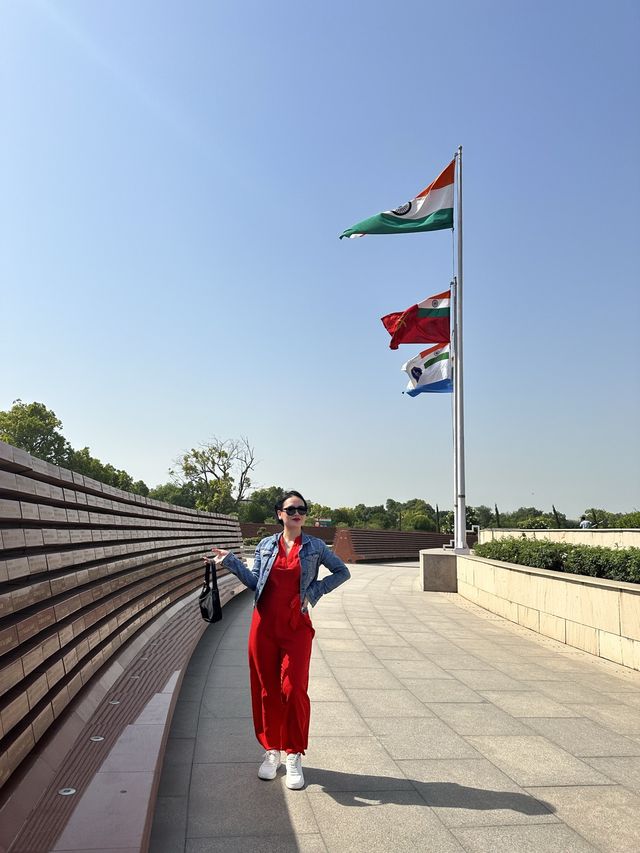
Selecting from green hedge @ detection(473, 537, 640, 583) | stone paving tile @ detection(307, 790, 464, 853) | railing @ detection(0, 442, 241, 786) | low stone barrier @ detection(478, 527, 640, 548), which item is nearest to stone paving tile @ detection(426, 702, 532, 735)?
stone paving tile @ detection(307, 790, 464, 853)

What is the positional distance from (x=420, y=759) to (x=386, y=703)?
1419 mm

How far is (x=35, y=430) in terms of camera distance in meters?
53.0

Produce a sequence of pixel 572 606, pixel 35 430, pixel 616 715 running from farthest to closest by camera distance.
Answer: pixel 35 430
pixel 572 606
pixel 616 715

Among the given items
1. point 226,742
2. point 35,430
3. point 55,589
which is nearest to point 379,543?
point 226,742

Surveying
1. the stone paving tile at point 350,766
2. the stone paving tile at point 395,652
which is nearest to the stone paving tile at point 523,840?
the stone paving tile at point 350,766

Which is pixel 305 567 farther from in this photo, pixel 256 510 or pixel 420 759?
pixel 256 510

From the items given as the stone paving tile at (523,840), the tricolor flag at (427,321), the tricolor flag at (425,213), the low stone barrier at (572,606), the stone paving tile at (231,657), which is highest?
the tricolor flag at (425,213)

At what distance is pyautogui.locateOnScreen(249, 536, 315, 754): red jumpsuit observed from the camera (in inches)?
154

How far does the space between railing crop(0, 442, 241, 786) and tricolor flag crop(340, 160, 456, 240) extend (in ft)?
37.7

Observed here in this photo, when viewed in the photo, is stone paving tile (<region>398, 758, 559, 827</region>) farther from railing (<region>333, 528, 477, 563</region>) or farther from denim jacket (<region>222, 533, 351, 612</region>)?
railing (<region>333, 528, 477, 563</region>)

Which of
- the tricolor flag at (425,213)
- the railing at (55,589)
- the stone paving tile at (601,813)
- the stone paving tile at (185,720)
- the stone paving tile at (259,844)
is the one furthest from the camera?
the tricolor flag at (425,213)

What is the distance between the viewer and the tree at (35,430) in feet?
172

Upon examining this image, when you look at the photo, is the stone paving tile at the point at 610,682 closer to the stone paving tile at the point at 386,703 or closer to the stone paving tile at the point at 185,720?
the stone paving tile at the point at 386,703

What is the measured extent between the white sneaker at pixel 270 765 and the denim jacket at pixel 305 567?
803 millimetres
